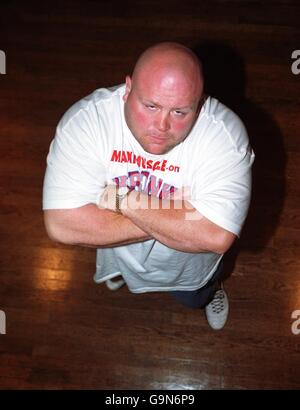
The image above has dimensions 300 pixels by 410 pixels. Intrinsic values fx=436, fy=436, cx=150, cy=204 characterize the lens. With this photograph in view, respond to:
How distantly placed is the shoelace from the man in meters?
0.98

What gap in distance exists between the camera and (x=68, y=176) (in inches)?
58.8

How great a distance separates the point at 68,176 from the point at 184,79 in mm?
505

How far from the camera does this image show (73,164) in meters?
1.49

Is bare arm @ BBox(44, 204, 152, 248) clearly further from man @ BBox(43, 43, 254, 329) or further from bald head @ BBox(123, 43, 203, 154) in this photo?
bald head @ BBox(123, 43, 203, 154)

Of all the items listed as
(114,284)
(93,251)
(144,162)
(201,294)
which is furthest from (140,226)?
(93,251)

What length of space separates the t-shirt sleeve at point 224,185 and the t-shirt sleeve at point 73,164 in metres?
0.37

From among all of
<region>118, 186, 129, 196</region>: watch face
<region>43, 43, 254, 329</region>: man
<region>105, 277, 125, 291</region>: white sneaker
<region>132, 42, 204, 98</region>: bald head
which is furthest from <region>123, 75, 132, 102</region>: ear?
<region>105, 277, 125, 291</region>: white sneaker

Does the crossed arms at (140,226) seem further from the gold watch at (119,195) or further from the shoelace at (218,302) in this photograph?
the shoelace at (218,302)

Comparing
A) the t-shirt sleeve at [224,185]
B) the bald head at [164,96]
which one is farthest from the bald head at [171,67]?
the t-shirt sleeve at [224,185]

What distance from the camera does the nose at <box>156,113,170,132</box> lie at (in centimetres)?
140

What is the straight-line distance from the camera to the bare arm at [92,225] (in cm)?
152

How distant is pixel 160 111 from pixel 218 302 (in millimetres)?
1393
